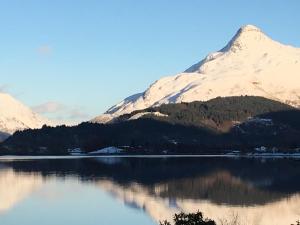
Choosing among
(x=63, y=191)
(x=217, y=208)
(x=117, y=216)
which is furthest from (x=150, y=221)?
(x=63, y=191)

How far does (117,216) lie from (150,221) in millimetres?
6743

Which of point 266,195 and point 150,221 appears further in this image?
point 266,195

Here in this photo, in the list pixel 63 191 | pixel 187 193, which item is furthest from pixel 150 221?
pixel 63 191

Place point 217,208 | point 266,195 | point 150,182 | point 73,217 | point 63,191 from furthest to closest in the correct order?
1. point 150,182
2. point 63,191
3. point 266,195
4. point 217,208
5. point 73,217

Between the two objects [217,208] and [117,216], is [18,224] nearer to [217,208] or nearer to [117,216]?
[117,216]

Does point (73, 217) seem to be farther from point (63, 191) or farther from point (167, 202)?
point (63, 191)

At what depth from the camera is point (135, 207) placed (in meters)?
93.1

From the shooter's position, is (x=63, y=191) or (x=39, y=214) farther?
(x=63, y=191)

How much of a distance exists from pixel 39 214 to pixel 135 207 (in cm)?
1532

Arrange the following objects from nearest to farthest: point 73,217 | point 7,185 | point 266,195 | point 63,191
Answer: point 73,217 → point 266,195 → point 63,191 → point 7,185

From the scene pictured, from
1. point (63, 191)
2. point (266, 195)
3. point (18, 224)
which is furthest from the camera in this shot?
point (63, 191)

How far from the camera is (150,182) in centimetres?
13262

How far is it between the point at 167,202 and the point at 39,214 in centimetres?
2077

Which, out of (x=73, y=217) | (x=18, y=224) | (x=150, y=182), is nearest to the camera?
(x=18, y=224)
